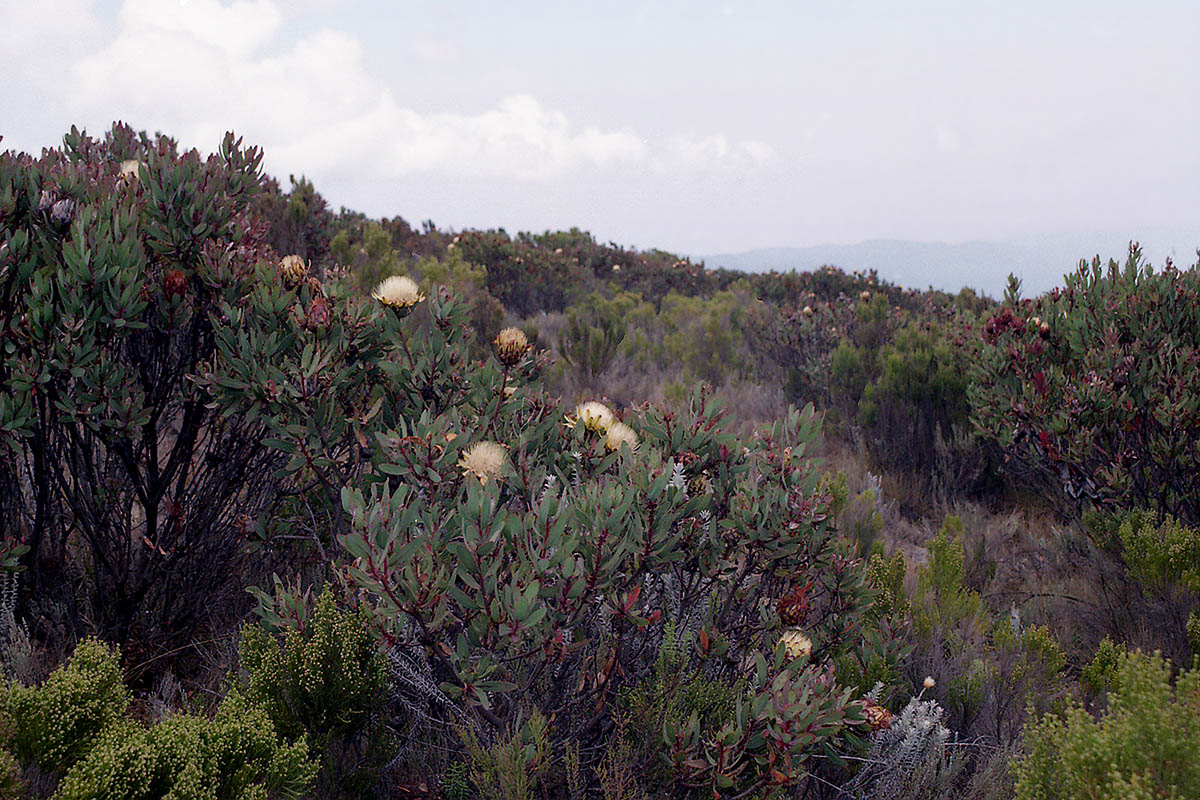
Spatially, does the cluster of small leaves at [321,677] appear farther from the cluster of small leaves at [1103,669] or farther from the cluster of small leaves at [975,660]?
the cluster of small leaves at [1103,669]

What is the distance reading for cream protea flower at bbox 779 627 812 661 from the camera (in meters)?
1.76

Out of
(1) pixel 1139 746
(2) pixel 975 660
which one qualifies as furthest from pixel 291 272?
(2) pixel 975 660

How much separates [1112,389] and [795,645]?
9.45 feet

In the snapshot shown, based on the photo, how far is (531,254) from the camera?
13344 mm

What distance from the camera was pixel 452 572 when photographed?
5.19ft

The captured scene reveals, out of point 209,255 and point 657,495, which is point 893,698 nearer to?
point 657,495

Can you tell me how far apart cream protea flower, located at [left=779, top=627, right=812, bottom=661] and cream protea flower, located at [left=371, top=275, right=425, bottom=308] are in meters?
1.41

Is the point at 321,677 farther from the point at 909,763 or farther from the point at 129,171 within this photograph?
the point at 129,171

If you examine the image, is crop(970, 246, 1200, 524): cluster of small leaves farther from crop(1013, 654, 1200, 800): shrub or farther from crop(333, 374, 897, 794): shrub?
crop(1013, 654, 1200, 800): shrub

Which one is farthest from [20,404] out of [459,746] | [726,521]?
[726,521]

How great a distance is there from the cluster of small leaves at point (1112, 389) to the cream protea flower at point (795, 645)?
269 cm

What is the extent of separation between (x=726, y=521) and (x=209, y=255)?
69.8 inches

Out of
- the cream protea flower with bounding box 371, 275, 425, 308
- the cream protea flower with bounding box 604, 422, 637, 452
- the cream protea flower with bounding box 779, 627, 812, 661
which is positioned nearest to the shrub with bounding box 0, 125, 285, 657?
the cream protea flower with bounding box 371, 275, 425, 308

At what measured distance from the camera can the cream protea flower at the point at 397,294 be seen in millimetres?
2217
